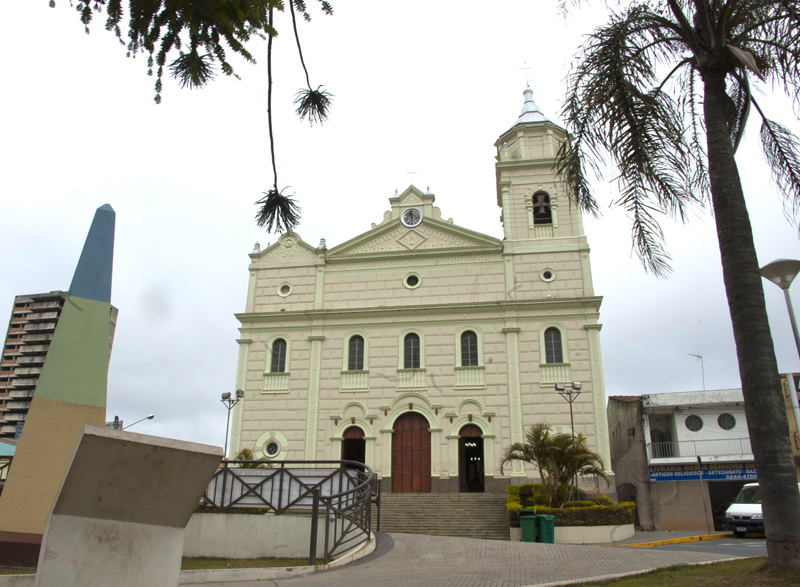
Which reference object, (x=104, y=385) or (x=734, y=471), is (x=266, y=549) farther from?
Result: (x=734, y=471)

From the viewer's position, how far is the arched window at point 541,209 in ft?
88.4

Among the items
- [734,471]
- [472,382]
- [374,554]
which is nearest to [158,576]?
[374,554]

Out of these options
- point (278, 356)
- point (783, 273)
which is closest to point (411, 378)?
point (278, 356)

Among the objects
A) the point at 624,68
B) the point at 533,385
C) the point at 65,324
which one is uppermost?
the point at 624,68

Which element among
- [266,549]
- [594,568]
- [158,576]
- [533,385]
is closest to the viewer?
[158,576]

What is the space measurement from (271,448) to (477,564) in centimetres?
1641

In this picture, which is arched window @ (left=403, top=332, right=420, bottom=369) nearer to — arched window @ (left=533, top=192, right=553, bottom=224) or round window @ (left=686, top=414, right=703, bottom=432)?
arched window @ (left=533, top=192, right=553, bottom=224)

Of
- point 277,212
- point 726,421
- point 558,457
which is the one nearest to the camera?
point 277,212

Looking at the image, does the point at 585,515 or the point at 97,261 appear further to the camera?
the point at 585,515

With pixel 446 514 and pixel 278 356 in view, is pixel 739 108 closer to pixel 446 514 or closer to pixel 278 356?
pixel 446 514

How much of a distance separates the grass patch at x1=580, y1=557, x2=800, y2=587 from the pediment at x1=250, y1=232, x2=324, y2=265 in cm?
2150

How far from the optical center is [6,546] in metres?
7.90

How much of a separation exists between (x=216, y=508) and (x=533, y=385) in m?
15.2

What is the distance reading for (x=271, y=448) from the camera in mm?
25422
